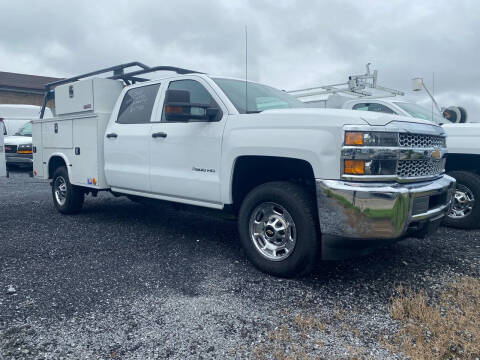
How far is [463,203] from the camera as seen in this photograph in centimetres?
557

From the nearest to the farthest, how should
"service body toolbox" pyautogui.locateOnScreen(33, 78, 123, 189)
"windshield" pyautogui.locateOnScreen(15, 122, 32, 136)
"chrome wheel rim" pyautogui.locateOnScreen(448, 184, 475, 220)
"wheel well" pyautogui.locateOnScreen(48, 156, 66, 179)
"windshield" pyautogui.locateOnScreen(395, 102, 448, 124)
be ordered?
"chrome wheel rim" pyautogui.locateOnScreen(448, 184, 475, 220) < "service body toolbox" pyautogui.locateOnScreen(33, 78, 123, 189) < "wheel well" pyautogui.locateOnScreen(48, 156, 66, 179) < "windshield" pyautogui.locateOnScreen(395, 102, 448, 124) < "windshield" pyautogui.locateOnScreen(15, 122, 32, 136)

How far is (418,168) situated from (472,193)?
8.17ft

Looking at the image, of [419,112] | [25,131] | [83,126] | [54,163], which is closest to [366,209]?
[83,126]

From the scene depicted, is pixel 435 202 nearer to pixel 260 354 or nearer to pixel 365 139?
pixel 365 139

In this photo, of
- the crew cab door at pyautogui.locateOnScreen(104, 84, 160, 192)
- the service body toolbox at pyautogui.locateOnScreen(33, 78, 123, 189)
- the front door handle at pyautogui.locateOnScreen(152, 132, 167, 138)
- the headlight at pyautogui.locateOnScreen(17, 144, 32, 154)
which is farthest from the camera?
the headlight at pyautogui.locateOnScreen(17, 144, 32, 154)

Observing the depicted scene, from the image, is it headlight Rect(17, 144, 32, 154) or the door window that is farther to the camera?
headlight Rect(17, 144, 32, 154)

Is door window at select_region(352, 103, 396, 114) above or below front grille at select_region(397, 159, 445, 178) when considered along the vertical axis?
above

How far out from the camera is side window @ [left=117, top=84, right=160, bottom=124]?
505 cm

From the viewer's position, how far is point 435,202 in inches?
145

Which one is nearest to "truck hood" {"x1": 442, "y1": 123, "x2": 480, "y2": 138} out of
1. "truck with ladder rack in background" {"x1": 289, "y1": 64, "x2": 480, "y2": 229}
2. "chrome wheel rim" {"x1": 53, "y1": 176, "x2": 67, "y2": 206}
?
"truck with ladder rack in background" {"x1": 289, "y1": 64, "x2": 480, "y2": 229}

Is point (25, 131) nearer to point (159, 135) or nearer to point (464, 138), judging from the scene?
point (159, 135)

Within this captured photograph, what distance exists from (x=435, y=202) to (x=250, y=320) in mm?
1965

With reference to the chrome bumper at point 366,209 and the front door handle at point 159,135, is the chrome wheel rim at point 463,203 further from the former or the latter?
the front door handle at point 159,135

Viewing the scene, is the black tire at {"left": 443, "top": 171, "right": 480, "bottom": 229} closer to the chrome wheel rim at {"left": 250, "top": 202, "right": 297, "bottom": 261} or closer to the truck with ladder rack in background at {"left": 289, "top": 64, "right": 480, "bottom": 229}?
the truck with ladder rack in background at {"left": 289, "top": 64, "right": 480, "bottom": 229}
